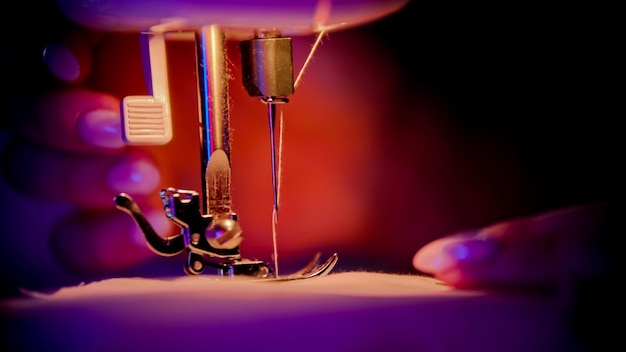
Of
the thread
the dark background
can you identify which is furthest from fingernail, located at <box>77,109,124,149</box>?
the dark background

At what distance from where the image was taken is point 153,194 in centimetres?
80

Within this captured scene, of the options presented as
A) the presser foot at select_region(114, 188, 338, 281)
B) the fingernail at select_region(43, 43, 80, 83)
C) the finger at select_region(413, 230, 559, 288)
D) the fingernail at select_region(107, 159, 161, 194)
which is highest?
the fingernail at select_region(43, 43, 80, 83)

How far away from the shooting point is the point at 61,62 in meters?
0.74

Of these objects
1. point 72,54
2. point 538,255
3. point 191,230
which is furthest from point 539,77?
point 72,54

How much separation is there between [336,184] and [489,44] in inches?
11.9

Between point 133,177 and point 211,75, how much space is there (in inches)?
8.1

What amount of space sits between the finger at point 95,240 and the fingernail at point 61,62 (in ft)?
0.62

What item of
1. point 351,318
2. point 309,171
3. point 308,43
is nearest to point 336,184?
point 309,171

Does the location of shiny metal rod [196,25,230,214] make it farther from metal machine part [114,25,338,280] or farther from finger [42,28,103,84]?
finger [42,28,103,84]

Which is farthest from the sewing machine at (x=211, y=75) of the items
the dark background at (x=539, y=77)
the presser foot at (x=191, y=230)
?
the dark background at (x=539, y=77)

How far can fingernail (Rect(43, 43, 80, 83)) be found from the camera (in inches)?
28.9

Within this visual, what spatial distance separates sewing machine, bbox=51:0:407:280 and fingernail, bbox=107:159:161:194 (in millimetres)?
80

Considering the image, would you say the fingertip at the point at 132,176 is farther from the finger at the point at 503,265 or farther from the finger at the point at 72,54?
the finger at the point at 503,265

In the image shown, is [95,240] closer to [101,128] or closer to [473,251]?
[101,128]
